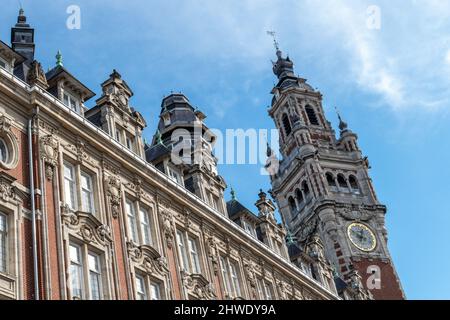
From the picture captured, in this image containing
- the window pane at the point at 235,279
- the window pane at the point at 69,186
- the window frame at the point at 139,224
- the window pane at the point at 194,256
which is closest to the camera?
the window pane at the point at 69,186

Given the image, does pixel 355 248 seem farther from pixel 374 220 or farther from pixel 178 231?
pixel 178 231

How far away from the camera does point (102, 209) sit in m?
31.8

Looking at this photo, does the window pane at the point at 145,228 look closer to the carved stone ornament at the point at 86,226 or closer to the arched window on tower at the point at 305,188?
the carved stone ornament at the point at 86,226

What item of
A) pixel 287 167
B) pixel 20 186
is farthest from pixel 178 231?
pixel 287 167

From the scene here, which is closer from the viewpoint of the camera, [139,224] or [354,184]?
[139,224]

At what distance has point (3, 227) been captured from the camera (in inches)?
1027

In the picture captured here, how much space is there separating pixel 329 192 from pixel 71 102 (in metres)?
52.0

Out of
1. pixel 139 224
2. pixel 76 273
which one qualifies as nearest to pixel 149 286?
pixel 139 224

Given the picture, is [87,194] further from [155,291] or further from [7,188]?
[155,291]

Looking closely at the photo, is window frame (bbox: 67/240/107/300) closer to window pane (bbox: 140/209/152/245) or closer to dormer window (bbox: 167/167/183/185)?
window pane (bbox: 140/209/152/245)

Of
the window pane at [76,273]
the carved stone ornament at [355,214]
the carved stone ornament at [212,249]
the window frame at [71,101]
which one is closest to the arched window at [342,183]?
the carved stone ornament at [355,214]

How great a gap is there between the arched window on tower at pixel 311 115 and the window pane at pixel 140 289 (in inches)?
2478

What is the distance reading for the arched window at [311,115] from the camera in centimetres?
9271

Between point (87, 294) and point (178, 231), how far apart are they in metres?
10.4
